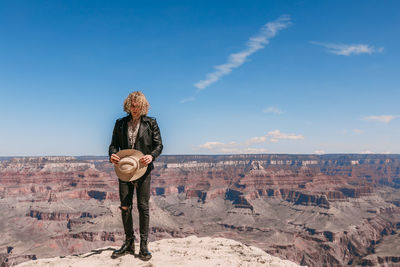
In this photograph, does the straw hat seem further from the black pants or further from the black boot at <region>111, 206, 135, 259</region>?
the black boot at <region>111, 206, 135, 259</region>

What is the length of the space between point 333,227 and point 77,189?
415ft

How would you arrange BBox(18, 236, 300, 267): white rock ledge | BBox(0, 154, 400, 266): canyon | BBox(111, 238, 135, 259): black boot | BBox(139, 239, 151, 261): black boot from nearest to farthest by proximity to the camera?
BBox(18, 236, 300, 267): white rock ledge → BBox(139, 239, 151, 261): black boot → BBox(111, 238, 135, 259): black boot → BBox(0, 154, 400, 266): canyon

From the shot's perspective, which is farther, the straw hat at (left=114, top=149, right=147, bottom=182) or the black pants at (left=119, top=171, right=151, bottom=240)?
the black pants at (left=119, top=171, right=151, bottom=240)

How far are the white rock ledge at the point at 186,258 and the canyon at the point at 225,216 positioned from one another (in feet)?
302

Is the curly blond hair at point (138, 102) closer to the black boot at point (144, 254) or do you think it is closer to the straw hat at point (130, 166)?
the straw hat at point (130, 166)

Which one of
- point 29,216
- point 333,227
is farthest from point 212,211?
point 29,216

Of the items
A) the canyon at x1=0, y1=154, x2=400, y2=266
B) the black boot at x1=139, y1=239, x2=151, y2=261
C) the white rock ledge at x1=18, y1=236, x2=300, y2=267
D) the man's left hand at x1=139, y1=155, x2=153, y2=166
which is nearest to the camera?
the man's left hand at x1=139, y1=155, x2=153, y2=166

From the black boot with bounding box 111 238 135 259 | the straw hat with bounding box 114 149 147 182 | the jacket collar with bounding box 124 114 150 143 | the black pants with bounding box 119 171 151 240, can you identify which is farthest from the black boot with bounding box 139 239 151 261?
the jacket collar with bounding box 124 114 150 143

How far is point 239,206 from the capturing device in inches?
6329

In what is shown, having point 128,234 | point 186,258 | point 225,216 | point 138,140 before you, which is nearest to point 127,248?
point 128,234

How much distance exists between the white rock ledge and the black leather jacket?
6.51 feet

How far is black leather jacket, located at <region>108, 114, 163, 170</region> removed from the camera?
6.11m

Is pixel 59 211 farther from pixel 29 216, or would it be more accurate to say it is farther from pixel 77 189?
pixel 77 189

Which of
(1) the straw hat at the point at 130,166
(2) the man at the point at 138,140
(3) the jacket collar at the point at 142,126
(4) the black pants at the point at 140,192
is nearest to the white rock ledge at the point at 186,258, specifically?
(2) the man at the point at 138,140
